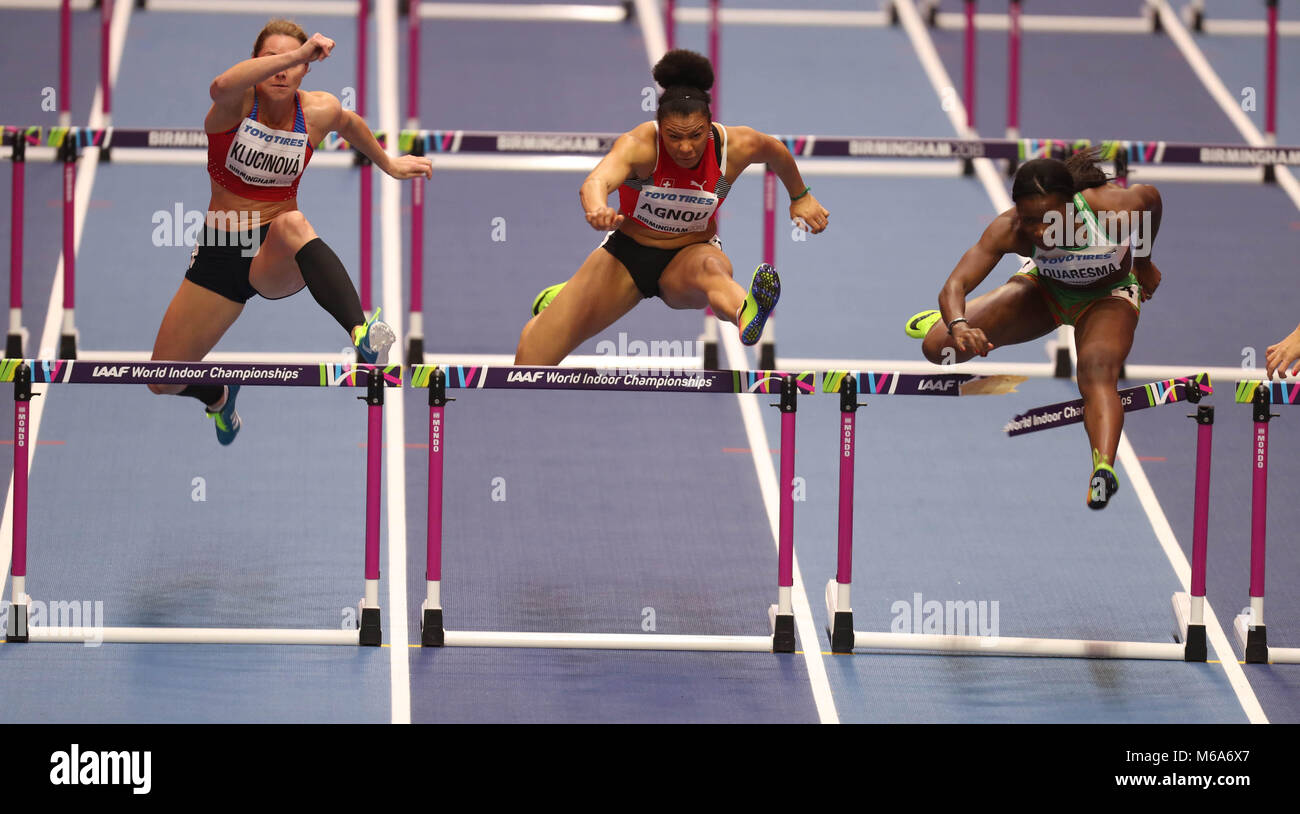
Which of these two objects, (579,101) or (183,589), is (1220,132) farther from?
(183,589)

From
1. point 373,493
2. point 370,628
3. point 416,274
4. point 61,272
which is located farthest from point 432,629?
point 61,272

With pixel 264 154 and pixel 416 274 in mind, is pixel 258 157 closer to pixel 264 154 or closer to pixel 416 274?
pixel 264 154

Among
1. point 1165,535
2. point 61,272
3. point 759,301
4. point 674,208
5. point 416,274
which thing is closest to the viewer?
point 759,301

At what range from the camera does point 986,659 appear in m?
8.24

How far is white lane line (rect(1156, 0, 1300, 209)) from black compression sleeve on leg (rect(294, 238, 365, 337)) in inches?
254

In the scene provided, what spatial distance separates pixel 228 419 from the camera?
29.8ft

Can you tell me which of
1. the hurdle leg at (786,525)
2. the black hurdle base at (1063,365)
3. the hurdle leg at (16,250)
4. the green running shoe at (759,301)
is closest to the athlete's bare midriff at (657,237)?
the green running shoe at (759,301)

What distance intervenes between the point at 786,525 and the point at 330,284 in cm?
199

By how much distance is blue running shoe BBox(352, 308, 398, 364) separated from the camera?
7883 mm

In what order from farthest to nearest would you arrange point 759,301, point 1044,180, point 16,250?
point 16,250 → point 1044,180 → point 759,301

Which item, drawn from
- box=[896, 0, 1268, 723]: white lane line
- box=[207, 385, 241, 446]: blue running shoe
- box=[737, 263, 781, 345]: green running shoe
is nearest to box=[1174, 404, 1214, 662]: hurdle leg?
box=[896, 0, 1268, 723]: white lane line

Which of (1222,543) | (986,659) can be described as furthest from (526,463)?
(1222,543)

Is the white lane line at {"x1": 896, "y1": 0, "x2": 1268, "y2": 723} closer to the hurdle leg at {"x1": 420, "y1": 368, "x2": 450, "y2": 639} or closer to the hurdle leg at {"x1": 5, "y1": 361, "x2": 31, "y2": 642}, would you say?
the hurdle leg at {"x1": 420, "y1": 368, "x2": 450, "y2": 639}
